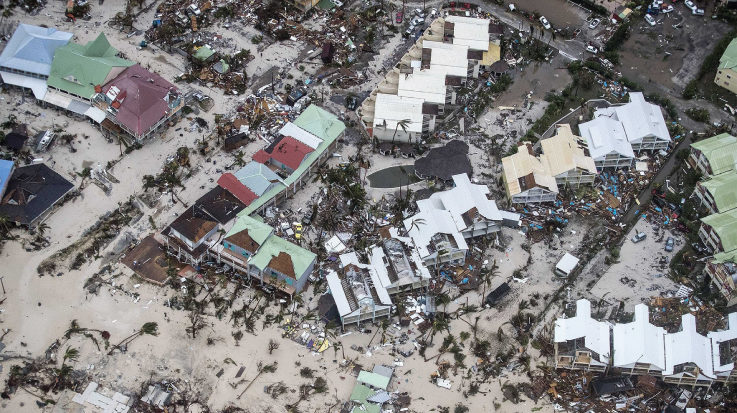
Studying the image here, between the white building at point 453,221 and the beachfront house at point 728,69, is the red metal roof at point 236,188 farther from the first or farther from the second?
the beachfront house at point 728,69

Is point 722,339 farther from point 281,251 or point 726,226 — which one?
point 281,251

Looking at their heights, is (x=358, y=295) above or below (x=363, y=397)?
above

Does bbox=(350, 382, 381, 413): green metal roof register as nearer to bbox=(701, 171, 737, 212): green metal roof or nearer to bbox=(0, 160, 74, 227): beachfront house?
bbox=(0, 160, 74, 227): beachfront house

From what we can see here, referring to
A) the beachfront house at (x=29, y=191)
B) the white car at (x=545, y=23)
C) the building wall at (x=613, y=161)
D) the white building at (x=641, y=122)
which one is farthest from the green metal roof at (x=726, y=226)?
the beachfront house at (x=29, y=191)

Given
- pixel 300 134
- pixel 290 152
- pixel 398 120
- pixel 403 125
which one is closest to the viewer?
pixel 290 152

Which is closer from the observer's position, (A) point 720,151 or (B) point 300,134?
(A) point 720,151

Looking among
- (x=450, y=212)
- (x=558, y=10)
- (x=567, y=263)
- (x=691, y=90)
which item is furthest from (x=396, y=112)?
(x=691, y=90)
